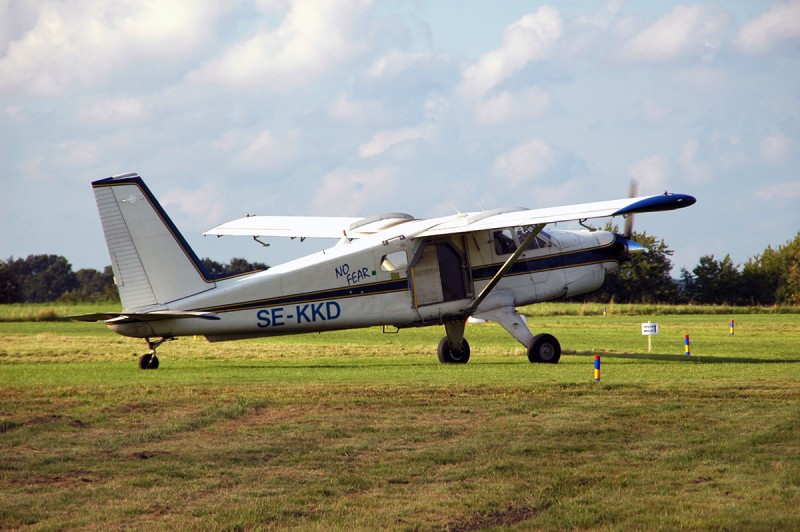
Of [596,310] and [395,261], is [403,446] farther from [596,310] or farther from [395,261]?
[596,310]

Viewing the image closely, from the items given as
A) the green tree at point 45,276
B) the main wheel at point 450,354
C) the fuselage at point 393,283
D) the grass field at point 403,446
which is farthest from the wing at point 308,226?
the green tree at point 45,276

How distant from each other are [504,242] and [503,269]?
3.36ft

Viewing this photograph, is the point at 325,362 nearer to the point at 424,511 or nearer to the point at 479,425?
the point at 479,425

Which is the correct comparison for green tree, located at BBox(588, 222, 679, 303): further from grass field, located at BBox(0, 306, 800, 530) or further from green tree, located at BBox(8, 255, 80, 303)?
green tree, located at BBox(8, 255, 80, 303)

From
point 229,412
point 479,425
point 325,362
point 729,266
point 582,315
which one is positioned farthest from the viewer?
point 729,266

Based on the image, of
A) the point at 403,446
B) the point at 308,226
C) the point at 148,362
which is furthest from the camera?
the point at 308,226

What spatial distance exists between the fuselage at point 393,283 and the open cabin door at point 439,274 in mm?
21

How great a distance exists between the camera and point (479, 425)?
1259 cm

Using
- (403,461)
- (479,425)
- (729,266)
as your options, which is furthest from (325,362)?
(729,266)

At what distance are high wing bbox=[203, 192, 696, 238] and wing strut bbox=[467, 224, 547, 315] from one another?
20.5 inches

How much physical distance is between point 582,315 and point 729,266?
3677 cm

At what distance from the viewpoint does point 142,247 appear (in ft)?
61.7

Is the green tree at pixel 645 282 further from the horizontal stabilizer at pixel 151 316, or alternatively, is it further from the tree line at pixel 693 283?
the horizontal stabilizer at pixel 151 316

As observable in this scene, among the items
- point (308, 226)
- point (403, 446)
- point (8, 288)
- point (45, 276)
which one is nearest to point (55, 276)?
point (45, 276)
